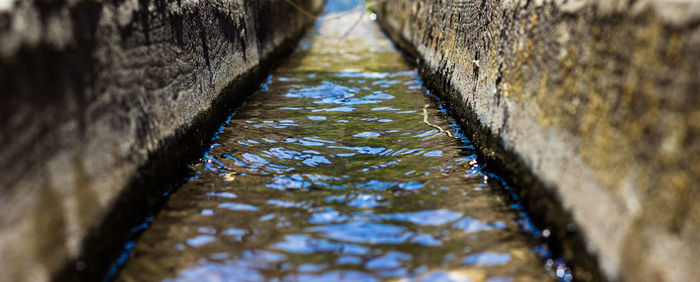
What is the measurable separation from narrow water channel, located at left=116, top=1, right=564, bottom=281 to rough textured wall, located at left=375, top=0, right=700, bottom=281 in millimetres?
315

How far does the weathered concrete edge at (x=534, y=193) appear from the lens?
7.03 ft

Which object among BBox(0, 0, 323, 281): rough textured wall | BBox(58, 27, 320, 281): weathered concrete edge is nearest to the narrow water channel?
BBox(58, 27, 320, 281): weathered concrete edge

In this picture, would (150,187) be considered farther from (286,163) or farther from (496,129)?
(496,129)

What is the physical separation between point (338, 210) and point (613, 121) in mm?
1400

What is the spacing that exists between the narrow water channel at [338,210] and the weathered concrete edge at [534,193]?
9 centimetres

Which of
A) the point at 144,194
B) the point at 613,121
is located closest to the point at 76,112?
the point at 144,194

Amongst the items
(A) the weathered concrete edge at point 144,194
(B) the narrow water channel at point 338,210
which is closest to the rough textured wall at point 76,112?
(A) the weathered concrete edge at point 144,194

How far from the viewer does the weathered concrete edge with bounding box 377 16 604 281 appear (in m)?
2.14

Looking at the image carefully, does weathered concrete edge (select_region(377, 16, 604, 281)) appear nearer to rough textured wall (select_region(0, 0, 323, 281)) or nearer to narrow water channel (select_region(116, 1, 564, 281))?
narrow water channel (select_region(116, 1, 564, 281))

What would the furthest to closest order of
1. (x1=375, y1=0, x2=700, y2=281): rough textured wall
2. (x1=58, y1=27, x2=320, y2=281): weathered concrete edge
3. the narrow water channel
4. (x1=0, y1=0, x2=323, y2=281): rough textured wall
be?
the narrow water channel
(x1=58, y1=27, x2=320, y2=281): weathered concrete edge
(x1=0, y1=0, x2=323, y2=281): rough textured wall
(x1=375, y1=0, x2=700, y2=281): rough textured wall

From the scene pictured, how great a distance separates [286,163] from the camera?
3541 mm

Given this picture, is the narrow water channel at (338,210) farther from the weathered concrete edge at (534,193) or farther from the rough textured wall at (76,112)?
the rough textured wall at (76,112)

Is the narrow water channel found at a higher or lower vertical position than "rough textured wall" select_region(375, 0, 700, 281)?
lower

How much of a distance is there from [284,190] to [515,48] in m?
1.57
